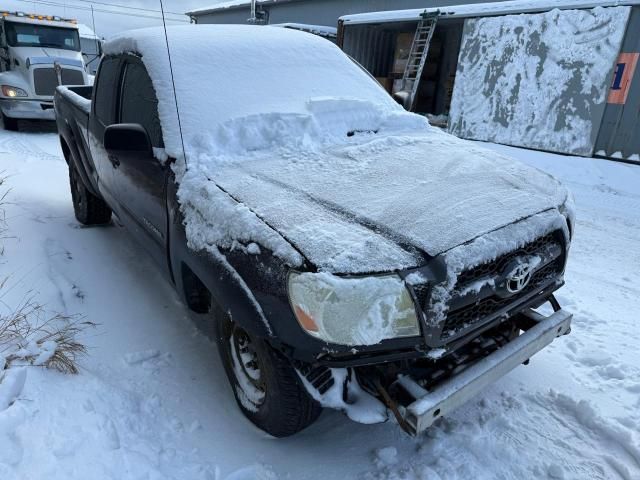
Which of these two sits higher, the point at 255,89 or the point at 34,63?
the point at 255,89

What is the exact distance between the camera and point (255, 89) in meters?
2.83

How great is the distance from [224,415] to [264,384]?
446 mm

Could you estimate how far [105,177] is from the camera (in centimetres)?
362

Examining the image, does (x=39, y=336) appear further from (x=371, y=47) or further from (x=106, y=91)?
(x=371, y=47)

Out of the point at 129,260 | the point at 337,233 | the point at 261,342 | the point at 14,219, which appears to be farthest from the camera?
the point at 14,219

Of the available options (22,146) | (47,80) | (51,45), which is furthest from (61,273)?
(51,45)

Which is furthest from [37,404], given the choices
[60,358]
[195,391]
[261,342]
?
[261,342]

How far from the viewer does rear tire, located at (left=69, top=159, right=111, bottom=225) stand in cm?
451

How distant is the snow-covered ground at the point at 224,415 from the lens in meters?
1.93

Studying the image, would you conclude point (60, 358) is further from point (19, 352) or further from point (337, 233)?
point (337, 233)

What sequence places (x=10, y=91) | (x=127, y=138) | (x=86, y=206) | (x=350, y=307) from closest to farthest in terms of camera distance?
(x=350, y=307) < (x=127, y=138) < (x=86, y=206) < (x=10, y=91)

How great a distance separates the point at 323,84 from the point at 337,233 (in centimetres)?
169

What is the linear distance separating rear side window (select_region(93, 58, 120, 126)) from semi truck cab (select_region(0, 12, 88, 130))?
26.4ft

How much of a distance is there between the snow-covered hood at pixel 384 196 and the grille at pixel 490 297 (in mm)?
137
